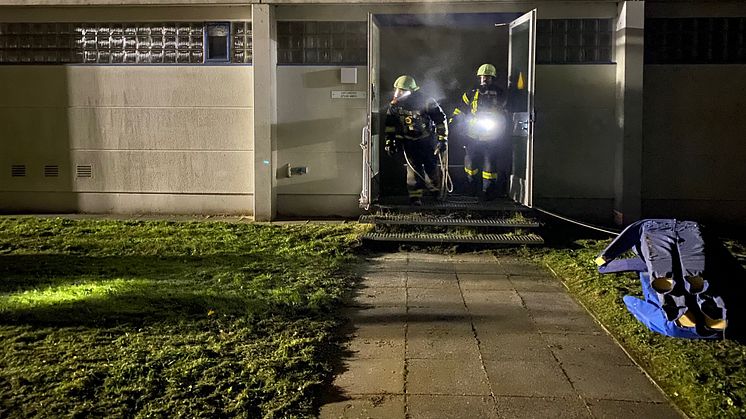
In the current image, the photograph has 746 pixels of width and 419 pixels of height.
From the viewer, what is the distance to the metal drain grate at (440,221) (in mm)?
9680

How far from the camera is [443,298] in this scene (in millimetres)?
7211

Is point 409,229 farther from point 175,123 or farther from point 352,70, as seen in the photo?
point 175,123

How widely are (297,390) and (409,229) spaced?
5.30m

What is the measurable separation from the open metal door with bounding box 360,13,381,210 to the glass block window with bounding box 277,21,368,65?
632 mm

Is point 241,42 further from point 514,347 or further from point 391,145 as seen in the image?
A: point 514,347

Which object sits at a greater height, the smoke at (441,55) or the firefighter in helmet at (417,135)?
the smoke at (441,55)

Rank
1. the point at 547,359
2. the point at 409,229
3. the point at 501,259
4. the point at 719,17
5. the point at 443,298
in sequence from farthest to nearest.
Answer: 1. the point at 719,17
2. the point at 409,229
3. the point at 501,259
4. the point at 443,298
5. the point at 547,359

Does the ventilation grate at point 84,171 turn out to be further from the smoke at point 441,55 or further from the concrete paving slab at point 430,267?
the concrete paving slab at point 430,267

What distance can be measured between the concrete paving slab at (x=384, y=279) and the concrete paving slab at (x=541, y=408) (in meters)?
3.08

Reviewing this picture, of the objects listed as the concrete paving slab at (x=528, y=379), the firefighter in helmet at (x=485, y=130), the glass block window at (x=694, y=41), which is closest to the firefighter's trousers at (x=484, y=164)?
the firefighter in helmet at (x=485, y=130)

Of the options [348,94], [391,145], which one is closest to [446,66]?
[348,94]

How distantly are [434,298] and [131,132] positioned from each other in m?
6.69

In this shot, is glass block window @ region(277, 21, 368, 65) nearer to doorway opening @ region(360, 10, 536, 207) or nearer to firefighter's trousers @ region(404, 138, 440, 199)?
doorway opening @ region(360, 10, 536, 207)

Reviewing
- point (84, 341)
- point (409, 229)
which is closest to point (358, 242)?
point (409, 229)
